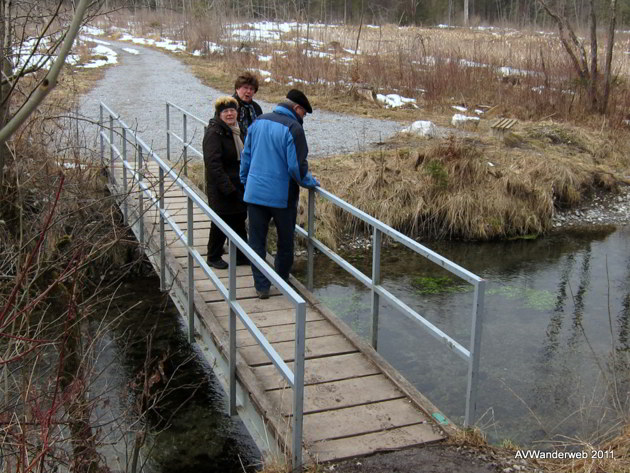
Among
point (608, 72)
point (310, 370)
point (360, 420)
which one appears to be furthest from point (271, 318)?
point (608, 72)

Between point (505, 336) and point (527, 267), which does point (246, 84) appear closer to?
point (505, 336)

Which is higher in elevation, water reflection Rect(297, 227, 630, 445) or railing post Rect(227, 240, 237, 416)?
railing post Rect(227, 240, 237, 416)

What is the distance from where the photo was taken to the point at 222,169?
20.0 ft

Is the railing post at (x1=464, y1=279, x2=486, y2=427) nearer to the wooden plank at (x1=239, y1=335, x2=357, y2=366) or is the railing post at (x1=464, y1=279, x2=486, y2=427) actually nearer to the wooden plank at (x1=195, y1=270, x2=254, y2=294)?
the wooden plank at (x1=239, y1=335, x2=357, y2=366)

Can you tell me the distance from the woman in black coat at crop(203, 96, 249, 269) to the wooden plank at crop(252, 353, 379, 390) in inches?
71.3

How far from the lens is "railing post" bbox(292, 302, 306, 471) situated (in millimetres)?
3576

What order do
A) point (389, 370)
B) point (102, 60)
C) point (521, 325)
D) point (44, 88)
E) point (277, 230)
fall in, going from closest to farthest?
point (44, 88) < point (389, 370) < point (277, 230) < point (521, 325) < point (102, 60)

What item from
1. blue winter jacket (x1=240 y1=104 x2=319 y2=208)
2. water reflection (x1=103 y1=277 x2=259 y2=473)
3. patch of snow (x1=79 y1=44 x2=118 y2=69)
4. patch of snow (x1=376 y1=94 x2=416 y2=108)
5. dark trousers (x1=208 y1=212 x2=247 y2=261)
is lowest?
water reflection (x1=103 y1=277 x2=259 y2=473)

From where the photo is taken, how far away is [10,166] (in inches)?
317

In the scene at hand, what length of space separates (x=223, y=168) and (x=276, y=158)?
925 mm

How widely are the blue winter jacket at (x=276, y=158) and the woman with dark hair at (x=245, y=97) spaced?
0.81 metres

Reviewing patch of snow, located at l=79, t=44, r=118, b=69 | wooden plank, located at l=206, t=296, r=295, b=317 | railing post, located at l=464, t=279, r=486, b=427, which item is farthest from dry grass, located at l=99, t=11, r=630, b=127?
railing post, located at l=464, t=279, r=486, b=427

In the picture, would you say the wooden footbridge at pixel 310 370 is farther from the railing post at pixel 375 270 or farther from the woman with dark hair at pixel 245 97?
the woman with dark hair at pixel 245 97

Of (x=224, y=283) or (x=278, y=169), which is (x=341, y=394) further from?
(x=224, y=283)
